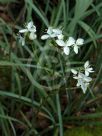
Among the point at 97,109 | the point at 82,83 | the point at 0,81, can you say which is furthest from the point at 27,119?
the point at 82,83

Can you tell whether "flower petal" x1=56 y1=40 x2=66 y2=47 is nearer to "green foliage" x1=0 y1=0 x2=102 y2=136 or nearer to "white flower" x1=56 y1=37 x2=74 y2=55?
"white flower" x1=56 y1=37 x2=74 y2=55

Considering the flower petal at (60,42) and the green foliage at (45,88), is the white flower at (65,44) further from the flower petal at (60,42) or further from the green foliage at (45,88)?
the green foliage at (45,88)

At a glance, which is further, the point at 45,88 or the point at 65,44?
the point at 45,88

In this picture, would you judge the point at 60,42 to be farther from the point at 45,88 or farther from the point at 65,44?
the point at 45,88

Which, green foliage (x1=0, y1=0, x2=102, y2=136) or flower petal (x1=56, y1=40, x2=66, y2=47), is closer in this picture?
flower petal (x1=56, y1=40, x2=66, y2=47)

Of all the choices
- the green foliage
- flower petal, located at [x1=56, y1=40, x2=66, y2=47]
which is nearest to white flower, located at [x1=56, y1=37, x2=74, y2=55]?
flower petal, located at [x1=56, y1=40, x2=66, y2=47]

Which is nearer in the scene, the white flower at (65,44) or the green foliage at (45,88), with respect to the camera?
the white flower at (65,44)

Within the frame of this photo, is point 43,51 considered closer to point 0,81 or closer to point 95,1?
point 0,81

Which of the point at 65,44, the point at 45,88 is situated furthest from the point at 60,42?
the point at 45,88

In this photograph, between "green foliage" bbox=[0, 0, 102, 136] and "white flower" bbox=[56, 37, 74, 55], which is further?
"green foliage" bbox=[0, 0, 102, 136]

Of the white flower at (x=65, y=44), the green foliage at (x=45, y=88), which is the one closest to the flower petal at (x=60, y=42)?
the white flower at (x=65, y=44)

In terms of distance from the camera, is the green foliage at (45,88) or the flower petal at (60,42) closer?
the flower petal at (60,42)
